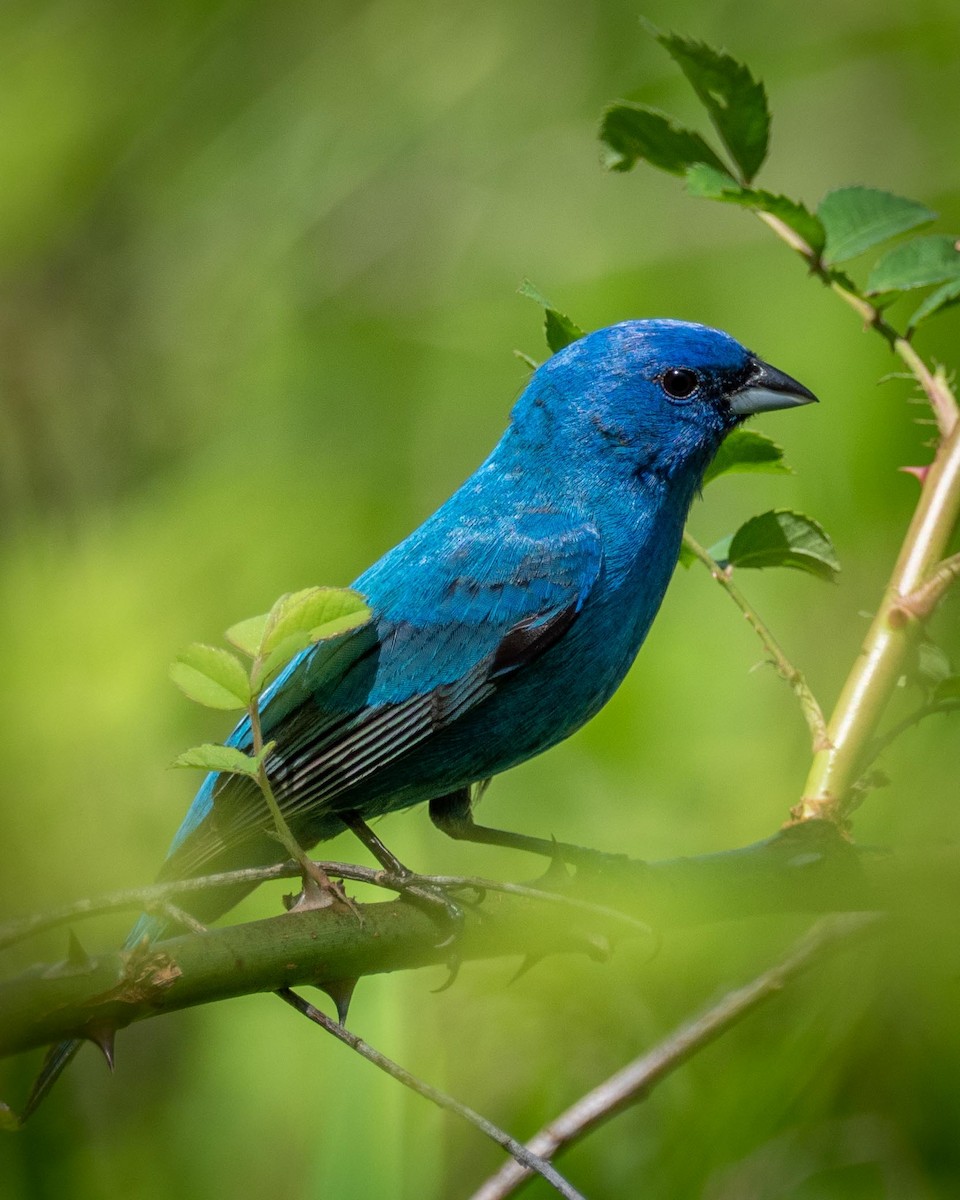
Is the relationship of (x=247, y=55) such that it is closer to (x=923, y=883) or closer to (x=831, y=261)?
(x=831, y=261)

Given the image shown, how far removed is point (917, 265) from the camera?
7.95 feet

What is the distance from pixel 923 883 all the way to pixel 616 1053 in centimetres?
116

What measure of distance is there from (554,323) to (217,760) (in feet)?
3.29

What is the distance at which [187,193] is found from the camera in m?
5.50

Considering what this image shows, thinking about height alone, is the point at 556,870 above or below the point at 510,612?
below

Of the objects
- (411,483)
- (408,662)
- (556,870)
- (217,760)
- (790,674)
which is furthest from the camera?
(411,483)

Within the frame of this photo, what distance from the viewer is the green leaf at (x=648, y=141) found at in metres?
2.48

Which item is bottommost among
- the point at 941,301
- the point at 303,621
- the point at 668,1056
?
the point at 668,1056

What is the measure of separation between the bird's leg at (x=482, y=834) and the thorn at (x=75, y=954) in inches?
64.2

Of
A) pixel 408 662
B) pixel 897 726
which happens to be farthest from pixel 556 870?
pixel 897 726

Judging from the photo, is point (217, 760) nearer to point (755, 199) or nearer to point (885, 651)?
point (885, 651)

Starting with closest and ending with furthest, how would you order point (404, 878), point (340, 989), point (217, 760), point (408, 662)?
1. point (217, 760)
2. point (340, 989)
3. point (404, 878)
4. point (408, 662)

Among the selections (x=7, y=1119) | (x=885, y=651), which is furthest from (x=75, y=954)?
(x=885, y=651)

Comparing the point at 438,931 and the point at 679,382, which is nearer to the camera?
the point at 438,931
